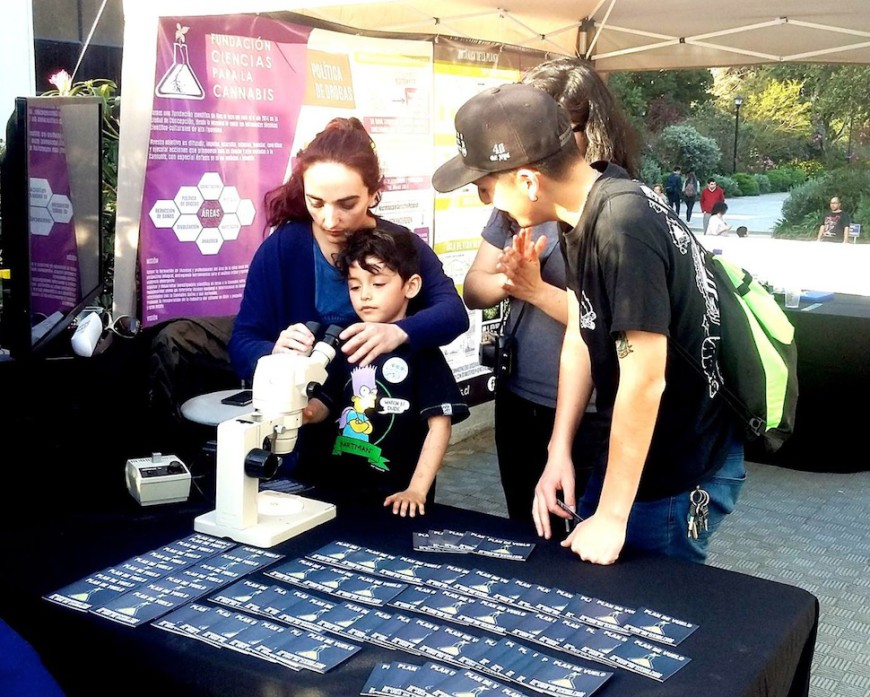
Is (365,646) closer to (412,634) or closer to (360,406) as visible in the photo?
(412,634)

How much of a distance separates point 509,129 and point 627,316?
378mm

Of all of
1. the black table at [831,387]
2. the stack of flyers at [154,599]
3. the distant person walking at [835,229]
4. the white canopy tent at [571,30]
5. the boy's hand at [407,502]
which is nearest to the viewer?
the stack of flyers at [154,599]

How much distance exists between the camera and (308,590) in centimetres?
150

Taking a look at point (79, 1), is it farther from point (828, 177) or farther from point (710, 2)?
point (828, 177)

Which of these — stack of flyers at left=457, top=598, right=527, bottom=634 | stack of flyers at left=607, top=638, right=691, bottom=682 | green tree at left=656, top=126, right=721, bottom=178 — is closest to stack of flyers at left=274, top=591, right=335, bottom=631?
stack of flyers at left=457, top=598, right=527, bottom=634

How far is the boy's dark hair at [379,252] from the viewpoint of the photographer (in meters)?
1.98

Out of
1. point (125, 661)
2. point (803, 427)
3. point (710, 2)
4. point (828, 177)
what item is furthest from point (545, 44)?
point (828, 177)

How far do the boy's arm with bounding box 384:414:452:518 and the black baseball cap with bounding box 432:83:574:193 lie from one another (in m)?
0.64

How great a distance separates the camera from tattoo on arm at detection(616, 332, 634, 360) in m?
1.52

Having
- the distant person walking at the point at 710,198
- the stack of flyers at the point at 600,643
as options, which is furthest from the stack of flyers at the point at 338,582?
the distant person walking at the point at 710,198

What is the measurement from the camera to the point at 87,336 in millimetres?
2189

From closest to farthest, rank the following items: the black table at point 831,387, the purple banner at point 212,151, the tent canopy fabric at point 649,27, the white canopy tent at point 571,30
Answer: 1. the white canopy tent at point 571,30
2. the purple banner at point 212,151
3. the tent canopy fabric at point 649,27
4. the black table at point 831,387

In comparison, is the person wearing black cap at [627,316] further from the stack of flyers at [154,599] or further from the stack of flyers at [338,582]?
the stack of flyers at [154,599]

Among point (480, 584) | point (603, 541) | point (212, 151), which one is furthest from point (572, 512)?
point (212, 151)
